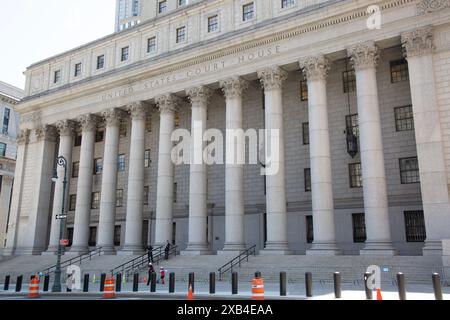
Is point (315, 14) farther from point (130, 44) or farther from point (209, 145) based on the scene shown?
point (130, 44)

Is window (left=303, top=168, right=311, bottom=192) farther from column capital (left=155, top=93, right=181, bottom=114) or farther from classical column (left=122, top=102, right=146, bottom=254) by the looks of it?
classical column (left=122, top=102, right=146, bottom=254)

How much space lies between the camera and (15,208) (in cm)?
4388

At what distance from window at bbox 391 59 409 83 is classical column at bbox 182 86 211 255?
46.7ft

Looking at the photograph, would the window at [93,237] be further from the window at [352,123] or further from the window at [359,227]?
the window at [352,123]

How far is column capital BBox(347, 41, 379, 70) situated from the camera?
27.8 metres

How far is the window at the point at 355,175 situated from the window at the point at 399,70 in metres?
6.86

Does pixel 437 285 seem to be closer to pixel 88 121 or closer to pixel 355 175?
pixel 355 175

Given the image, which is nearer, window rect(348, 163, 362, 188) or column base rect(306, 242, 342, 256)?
column base rect(306, 242, 342, 256)

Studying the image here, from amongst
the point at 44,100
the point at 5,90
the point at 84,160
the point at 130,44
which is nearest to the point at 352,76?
the point at 130,44

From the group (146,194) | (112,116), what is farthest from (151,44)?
(146,194)

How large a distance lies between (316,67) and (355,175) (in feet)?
28.6

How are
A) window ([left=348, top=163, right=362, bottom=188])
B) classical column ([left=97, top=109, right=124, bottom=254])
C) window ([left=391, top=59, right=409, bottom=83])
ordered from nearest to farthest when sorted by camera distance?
window ([left=391, top=59, right=409, bottom=83]) → window ([left=348, top=163, right=362, bottom=188]) → classical column ([left=97, top=109, right=124, bottom=254])

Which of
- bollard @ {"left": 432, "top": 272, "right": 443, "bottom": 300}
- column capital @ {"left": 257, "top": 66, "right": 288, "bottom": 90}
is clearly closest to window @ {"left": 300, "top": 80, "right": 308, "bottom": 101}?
column capital @ {"left": 257, "top": 66, "right": 288, "bottom": 90}

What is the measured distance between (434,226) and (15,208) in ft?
129
